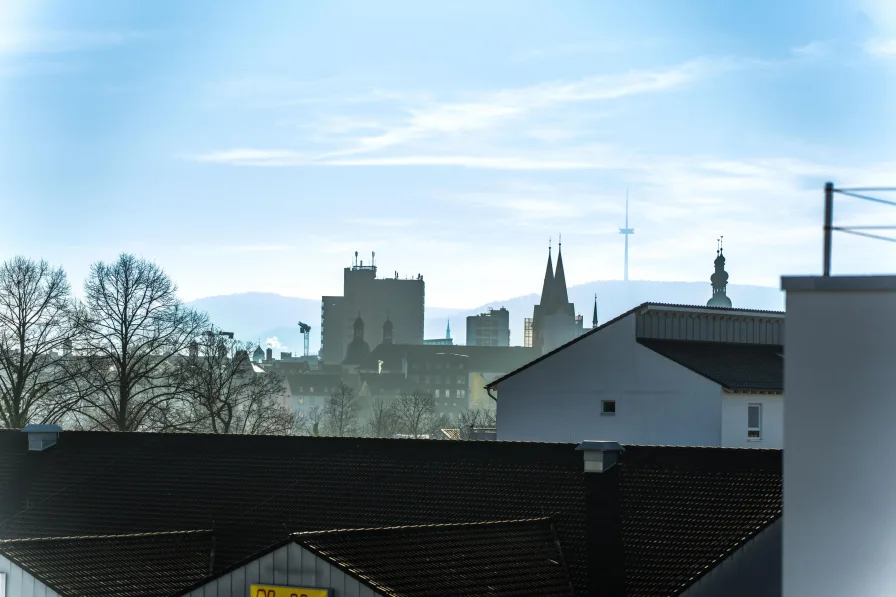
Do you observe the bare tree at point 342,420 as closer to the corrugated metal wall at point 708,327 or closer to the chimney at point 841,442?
the corrugated metal wall at point 708,327

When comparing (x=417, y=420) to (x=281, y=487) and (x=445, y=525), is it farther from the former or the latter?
(x=445, y=525)

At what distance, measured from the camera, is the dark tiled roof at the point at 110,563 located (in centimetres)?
1809

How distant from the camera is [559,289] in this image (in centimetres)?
18175

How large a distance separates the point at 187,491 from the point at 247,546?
2.77 meters

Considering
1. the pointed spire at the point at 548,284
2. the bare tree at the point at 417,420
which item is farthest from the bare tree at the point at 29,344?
the pointed spire at the point at 548,284

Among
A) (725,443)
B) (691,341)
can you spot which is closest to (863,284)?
(725,443)

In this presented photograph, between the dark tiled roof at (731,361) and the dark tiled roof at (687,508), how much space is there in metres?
10.7

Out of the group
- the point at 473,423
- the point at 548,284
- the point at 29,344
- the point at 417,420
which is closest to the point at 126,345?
the point at 29,344

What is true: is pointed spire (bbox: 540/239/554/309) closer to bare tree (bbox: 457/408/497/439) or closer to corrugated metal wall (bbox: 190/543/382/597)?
bare tree (bbox: 457/408/497/439)

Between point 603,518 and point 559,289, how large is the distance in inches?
6358

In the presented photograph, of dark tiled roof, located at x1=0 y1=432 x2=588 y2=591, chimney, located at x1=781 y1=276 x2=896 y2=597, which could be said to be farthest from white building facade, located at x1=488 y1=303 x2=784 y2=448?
chimney, located at x1=781 y1=276 x2=896 y2=597

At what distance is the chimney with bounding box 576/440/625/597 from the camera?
19.2m

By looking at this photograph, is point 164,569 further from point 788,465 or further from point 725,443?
point 725,443

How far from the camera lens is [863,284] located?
8.43 meters
